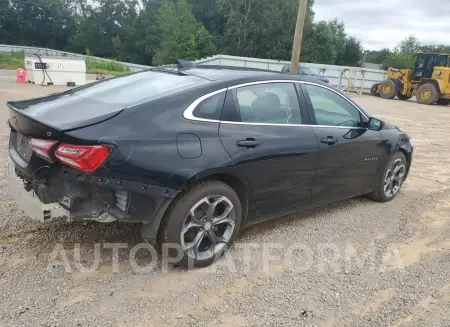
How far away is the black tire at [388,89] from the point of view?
23452 mm

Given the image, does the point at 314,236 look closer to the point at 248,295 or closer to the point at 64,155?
the point at 248,295

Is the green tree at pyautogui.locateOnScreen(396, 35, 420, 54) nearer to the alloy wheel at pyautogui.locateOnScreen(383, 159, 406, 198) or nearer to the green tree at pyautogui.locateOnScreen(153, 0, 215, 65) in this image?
the green tree at pyautogui.locateOnScreen(153, 0, 215, 65)

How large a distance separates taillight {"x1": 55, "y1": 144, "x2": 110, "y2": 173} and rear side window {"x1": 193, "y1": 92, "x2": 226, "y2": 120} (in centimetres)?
80

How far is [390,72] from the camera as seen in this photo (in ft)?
80.0

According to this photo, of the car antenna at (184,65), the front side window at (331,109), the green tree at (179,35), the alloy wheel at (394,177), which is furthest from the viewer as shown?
the green tree at (179,35)

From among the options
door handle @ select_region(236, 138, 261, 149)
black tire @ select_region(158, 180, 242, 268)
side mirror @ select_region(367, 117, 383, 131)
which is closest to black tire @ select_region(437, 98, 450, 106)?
side mirror @ select_region(367, 117, 383, 131)

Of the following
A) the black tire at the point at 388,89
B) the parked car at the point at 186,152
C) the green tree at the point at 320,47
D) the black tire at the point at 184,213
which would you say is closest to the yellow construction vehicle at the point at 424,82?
the black tire at the point at 388,89

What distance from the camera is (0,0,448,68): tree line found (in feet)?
173

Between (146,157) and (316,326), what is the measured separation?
1610mm

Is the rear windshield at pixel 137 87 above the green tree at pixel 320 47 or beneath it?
beneath

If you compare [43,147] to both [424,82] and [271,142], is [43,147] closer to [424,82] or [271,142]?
[271,142]

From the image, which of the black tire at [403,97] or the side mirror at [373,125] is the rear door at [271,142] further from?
the black tire at [403,97]

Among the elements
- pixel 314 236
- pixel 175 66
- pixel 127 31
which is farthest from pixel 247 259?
pixel 127 31

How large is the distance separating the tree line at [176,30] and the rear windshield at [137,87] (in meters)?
45.3
